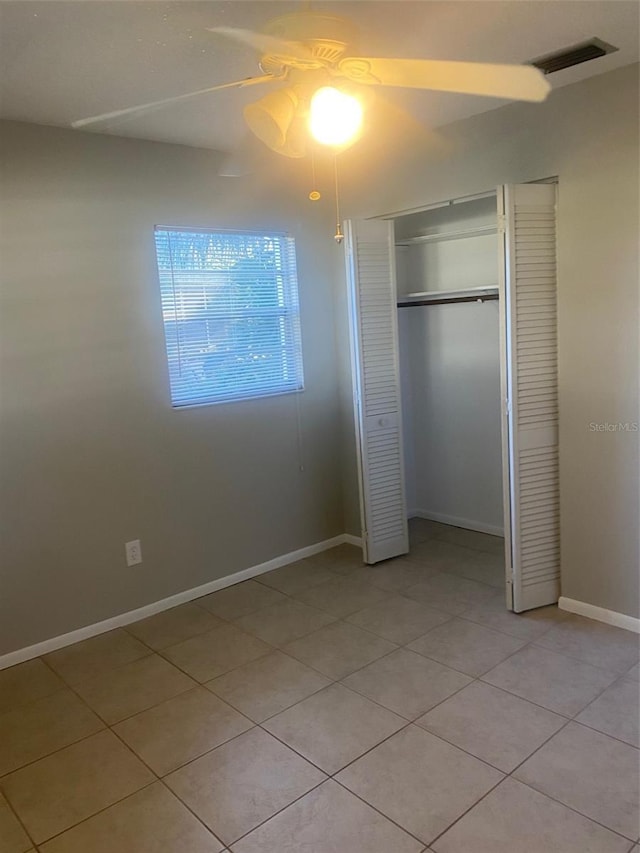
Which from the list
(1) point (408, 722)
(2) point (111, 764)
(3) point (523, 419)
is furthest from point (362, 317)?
(2) point (111, 764)

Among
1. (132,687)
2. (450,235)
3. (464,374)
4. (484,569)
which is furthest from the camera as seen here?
(464,374)

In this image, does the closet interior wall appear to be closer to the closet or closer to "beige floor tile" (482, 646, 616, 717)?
the closet

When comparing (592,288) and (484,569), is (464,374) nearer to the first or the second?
(484,569)

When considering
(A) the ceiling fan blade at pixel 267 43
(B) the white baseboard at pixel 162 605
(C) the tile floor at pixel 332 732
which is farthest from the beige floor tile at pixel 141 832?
(A) the ceiling fan blade at pixel 267 43

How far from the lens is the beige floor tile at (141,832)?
187 cm

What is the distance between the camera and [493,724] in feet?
7.59

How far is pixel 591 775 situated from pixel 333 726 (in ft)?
2.89

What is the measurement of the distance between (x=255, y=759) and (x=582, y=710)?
3.96ft

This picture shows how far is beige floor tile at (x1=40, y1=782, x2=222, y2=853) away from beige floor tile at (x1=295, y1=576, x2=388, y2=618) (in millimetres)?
1388

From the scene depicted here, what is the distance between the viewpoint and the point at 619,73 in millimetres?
2615

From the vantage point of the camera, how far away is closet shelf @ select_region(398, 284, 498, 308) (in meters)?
4.00

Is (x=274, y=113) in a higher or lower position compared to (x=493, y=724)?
higher

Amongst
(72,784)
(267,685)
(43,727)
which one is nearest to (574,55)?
(267,685)

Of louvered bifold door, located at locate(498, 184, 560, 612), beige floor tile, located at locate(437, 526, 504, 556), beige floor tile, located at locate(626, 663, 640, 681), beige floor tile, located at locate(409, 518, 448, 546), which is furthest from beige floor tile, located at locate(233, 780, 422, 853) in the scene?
beige floor tile, located at locate(409, 518, 448, 546)
